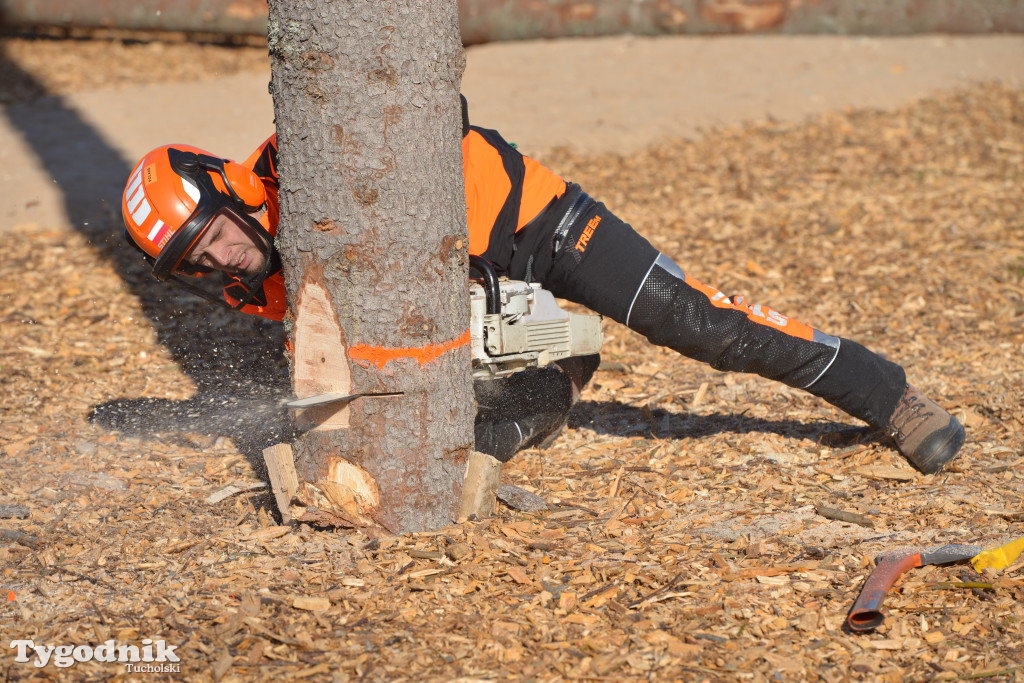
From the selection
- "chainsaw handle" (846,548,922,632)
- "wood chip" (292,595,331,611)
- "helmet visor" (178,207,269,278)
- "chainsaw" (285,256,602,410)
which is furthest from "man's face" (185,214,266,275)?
"chainsaw handle" (846,548,922,632)

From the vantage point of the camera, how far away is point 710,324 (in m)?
3.72

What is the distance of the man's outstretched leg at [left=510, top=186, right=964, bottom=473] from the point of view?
3719 mm

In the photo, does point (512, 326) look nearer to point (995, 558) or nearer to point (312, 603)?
point (312, 603)

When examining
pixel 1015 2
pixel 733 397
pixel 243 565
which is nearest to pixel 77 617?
pixel 243 565

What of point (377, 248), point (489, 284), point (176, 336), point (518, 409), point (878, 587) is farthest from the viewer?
point (176, 336)

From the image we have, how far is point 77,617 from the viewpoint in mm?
2760

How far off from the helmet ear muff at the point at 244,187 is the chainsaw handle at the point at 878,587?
99.0 inches

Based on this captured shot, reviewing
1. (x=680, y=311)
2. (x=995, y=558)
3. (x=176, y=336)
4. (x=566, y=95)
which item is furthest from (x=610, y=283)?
(x=566, y=95)

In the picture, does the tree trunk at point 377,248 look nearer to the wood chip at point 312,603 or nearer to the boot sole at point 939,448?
the wood chip at point 312,603

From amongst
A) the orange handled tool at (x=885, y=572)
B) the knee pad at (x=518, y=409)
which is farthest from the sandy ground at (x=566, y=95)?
the orange handled tool at (x=885, y=572)

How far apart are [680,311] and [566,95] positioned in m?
6.37

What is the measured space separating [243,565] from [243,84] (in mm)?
8142

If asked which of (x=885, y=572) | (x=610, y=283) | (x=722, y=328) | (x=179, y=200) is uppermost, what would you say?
(x=179, y=200)

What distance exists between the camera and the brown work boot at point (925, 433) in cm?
368
